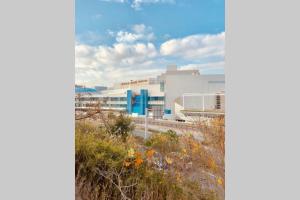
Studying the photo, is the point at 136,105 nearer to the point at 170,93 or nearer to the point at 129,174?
the point at 170,93

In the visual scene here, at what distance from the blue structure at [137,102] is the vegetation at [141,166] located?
0.13 m

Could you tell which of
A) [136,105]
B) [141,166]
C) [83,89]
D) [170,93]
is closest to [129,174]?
[141,166]

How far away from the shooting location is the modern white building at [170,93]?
259cm

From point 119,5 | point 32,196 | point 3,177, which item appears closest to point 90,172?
point 32,196

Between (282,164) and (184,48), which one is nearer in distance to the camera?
(282,164)

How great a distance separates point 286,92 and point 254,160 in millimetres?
699

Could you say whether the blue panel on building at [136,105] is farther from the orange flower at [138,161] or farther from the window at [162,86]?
the orange flower at [138,161]

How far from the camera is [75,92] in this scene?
8.77 ft

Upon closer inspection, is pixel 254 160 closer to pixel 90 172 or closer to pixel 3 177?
pixel 90 172

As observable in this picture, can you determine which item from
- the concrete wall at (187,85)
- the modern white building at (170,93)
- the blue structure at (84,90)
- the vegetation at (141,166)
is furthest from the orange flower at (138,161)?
the blue structure at (84,90)

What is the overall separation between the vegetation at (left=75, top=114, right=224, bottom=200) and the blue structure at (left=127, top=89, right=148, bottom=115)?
131mm

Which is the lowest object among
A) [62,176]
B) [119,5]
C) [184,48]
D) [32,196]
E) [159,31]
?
[32,196]

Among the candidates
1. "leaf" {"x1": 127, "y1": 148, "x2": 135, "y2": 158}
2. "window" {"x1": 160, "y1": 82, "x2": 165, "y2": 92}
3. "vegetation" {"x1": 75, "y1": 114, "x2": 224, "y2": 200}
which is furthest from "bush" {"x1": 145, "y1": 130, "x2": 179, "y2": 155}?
"window" {"x1": 160, "y1": 82, "x2": 165, "y2": 92}

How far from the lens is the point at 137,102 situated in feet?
8.91
